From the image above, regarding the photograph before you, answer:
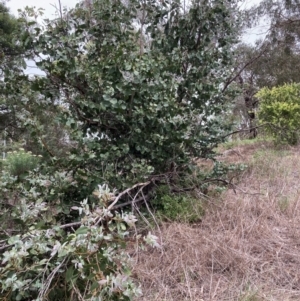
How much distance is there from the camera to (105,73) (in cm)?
208

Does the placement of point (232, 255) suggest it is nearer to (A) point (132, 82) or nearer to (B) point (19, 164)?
(A) point (132, 82)

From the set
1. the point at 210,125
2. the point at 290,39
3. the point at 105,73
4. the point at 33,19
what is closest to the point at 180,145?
the point at 210,125

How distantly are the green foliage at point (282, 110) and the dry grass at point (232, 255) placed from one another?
2237 millimetres

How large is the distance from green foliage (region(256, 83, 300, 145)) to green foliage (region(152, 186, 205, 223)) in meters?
2.53

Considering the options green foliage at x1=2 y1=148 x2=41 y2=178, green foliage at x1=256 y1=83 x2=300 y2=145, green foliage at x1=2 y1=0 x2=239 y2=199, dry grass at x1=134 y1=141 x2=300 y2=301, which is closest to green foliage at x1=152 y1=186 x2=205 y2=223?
dry grass at x1=134 y1=141 x2=300 y2=301

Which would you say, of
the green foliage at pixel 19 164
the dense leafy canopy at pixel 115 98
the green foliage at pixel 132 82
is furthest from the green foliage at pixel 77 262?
the green foliage at pixel 19 164

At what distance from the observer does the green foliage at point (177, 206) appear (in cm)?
225

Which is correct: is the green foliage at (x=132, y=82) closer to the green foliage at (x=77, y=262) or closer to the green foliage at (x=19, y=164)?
the green foliage at (x=19, y=164)

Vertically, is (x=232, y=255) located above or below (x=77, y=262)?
below

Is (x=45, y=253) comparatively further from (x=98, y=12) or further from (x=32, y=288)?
(x=98, y=12)

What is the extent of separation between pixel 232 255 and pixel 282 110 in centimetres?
356

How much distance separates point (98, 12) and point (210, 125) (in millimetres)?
1209

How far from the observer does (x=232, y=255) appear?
5.71ft

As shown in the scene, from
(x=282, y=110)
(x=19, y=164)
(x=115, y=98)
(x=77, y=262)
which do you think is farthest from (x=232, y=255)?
(x=282, y=110)
